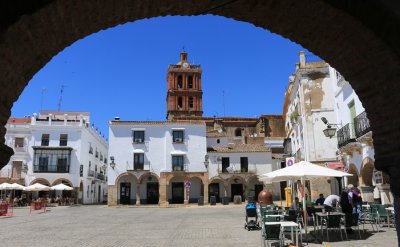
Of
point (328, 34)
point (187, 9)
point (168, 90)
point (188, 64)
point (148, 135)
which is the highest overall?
point (188, 64)

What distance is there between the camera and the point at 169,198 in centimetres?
4122

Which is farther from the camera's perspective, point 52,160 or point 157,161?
point 52,160

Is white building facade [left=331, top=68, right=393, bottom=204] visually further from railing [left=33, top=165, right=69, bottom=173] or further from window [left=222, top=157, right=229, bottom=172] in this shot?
railing [left=33, top=165, right=69, bottom=173]

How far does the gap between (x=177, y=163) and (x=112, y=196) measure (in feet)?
25.1

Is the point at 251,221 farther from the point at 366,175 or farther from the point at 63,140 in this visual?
the point at 63,140

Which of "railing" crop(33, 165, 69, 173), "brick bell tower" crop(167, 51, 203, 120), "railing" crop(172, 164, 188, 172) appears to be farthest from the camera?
"brick bell tower" crop(167, 51, 203, 120)

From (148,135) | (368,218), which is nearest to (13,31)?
(368,218)

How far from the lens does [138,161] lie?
40.5 metres

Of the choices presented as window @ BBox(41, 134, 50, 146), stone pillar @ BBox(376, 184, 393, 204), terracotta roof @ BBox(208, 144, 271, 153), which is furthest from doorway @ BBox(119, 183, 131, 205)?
stone pillar @ BBox(376, 184, 393, 204)

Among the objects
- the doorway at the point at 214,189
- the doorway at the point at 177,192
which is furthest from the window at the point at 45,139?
the doorway at the point at 214,189

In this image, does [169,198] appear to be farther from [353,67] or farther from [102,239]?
[353,67]

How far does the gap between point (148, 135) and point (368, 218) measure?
3099cm

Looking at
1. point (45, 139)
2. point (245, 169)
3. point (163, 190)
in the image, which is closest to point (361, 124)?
point (245, 169)

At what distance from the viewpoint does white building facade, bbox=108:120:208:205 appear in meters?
40.2
